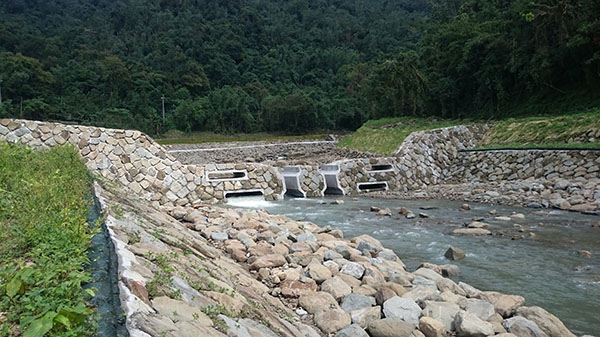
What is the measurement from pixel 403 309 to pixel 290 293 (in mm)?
1293

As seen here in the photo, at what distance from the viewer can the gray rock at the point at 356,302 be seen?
201 inches

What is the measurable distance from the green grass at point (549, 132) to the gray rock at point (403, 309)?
12.3 metres

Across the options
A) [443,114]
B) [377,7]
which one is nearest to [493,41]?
[443,114]

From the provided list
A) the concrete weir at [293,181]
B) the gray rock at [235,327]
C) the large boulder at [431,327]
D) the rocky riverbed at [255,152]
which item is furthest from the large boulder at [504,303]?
the rocky riverbed at [255,152]

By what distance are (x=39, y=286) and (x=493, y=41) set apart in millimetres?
25939

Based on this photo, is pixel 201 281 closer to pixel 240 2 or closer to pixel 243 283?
pixel 243 283

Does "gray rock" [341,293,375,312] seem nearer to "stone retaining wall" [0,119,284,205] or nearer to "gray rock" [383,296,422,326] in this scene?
"gray rock" [383,296,422,326]

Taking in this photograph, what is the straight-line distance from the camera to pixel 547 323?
4848 mm

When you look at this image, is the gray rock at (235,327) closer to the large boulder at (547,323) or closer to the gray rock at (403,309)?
the gray rock at (403,309)

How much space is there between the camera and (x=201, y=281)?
3881 mm

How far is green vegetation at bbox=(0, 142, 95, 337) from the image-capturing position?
89.8 inches

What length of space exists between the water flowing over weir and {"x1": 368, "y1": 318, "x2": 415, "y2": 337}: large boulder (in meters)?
2.59

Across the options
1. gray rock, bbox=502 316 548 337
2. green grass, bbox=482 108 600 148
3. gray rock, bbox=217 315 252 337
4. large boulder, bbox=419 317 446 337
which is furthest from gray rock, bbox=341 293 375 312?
green grass, bbox=482 108 600 148

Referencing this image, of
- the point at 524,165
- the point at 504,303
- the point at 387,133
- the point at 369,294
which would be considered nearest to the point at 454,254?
the point at 504,303
